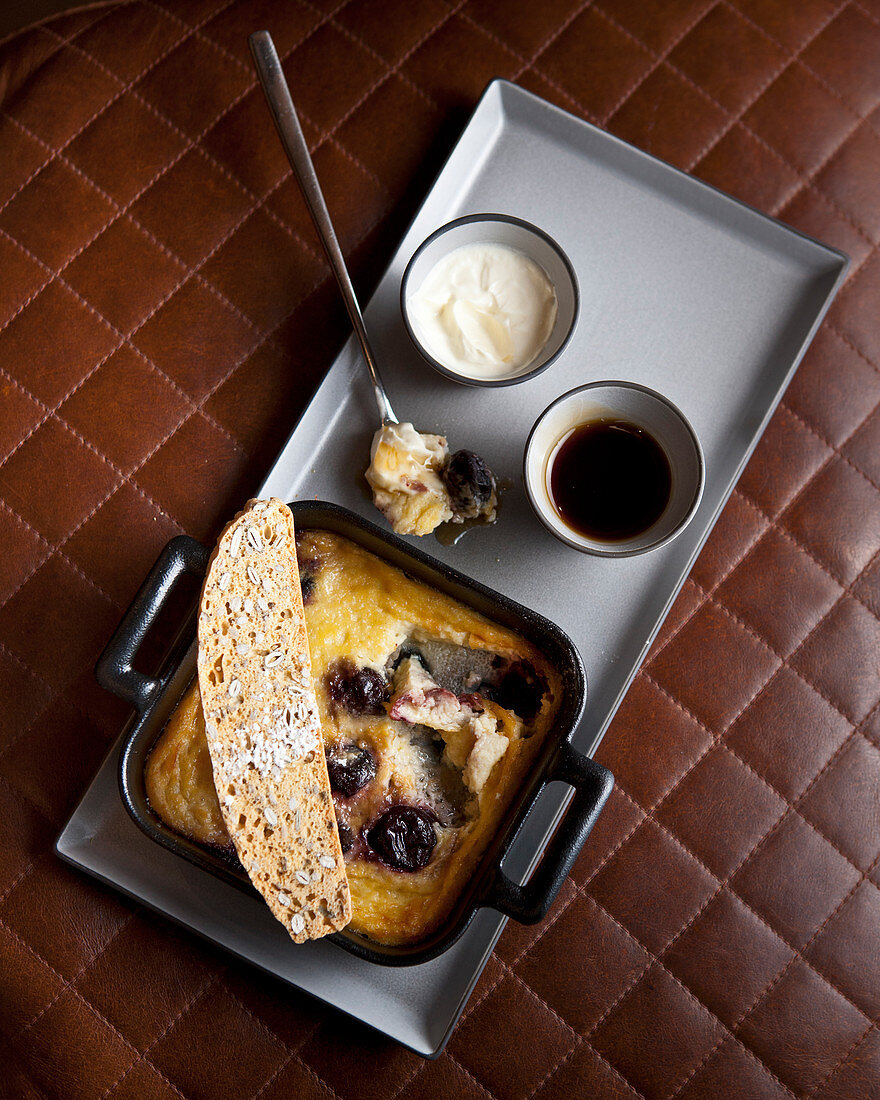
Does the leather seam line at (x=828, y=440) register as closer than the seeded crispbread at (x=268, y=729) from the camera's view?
No

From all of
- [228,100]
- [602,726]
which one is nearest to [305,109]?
[228,100]

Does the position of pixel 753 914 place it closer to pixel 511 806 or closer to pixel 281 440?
pixel 511 806

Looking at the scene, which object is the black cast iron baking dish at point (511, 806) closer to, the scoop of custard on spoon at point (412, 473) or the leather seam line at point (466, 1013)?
the scoop of custard on spoon at point (412, 473)

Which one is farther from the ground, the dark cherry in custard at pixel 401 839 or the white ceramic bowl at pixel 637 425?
the white ceramic bowl at pixel 637 425

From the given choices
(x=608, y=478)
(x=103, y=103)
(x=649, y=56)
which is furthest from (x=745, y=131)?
(x=103, y=103)

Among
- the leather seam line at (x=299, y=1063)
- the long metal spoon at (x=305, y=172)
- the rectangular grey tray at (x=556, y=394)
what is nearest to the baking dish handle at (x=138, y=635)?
the rectangular grey tray at (x=556, y=394)

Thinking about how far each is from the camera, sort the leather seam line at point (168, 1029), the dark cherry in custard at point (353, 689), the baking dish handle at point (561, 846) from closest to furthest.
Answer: the baking dish handle at point (561, 846), the dark cherry in custard at point (353, 689), the leather seam line at point (168, 1029)
